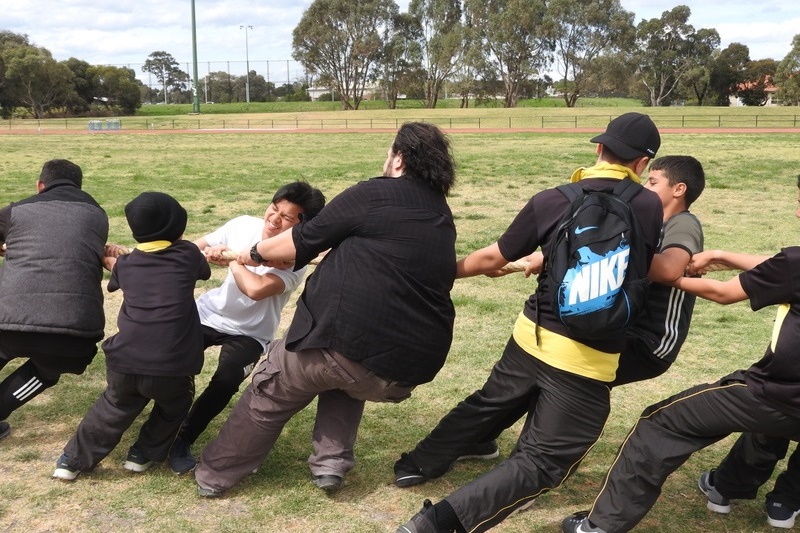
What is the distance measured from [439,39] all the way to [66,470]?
8157 cm

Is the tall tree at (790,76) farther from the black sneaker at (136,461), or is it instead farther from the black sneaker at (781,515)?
the black sneaker at (136,461)

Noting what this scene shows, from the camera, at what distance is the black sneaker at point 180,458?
14.6 ft

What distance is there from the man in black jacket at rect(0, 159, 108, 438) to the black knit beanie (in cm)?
51

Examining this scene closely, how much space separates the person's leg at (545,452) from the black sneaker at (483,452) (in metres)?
1.03

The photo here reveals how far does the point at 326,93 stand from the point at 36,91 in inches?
1401

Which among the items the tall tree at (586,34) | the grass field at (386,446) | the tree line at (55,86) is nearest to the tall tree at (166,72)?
the tree line at (55,86)

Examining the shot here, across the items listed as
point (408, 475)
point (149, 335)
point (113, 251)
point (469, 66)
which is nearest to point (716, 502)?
point (408, 475)

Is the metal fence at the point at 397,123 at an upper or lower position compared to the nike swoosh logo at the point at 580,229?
upper

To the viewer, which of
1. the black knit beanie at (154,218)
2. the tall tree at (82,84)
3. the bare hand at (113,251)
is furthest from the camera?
the tall tree at (82,84)

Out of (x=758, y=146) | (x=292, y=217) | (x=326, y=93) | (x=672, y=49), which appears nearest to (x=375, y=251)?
(x=292, y=217)

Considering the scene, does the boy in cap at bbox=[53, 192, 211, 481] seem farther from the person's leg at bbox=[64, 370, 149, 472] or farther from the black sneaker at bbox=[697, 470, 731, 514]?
the black sneaker at bbox=[697, 470, 731, 514]

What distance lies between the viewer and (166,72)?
375 ft

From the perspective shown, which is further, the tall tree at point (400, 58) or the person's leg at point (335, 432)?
the tall tree at point (400, 58)

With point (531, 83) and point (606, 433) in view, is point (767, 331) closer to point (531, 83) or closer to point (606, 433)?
point (606, 433)
